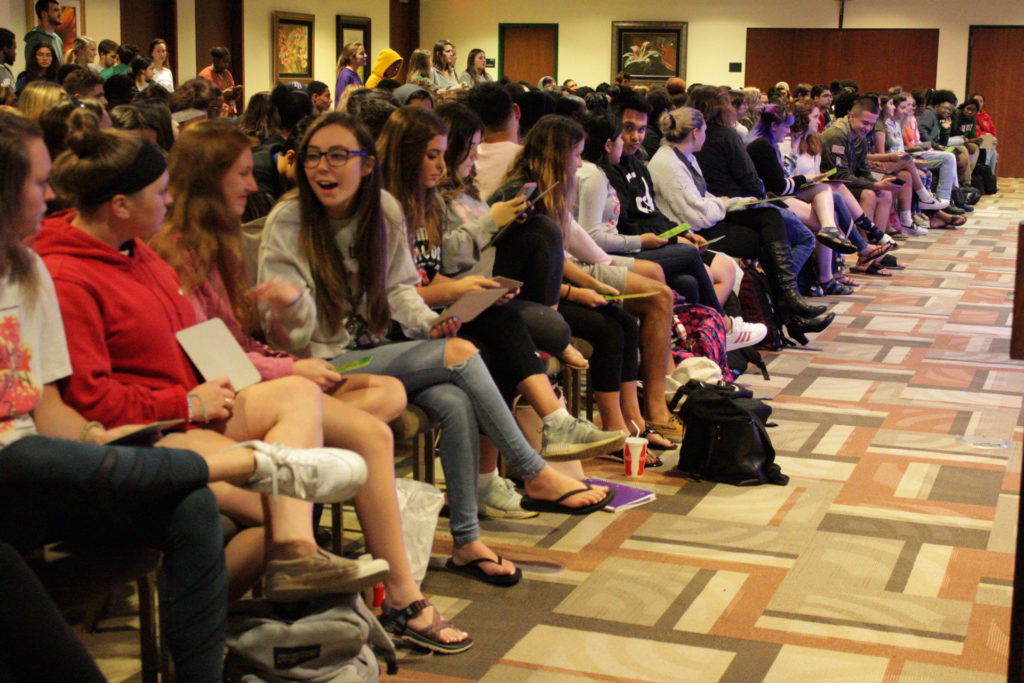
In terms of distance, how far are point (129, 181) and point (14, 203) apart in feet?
1.01

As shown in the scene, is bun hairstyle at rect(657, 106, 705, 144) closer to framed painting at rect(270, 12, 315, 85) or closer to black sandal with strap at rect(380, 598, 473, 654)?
black sandal with strap at rect(380, 598, 473, 654)

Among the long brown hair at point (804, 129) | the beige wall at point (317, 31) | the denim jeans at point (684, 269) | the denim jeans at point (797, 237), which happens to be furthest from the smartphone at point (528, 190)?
the beige wall at point (317, 31)

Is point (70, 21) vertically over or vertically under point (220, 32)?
under

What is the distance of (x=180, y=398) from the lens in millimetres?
2330

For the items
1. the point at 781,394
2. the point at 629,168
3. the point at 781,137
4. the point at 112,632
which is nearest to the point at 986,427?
the point at 781,394

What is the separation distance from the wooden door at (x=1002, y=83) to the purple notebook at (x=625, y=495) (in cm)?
1659

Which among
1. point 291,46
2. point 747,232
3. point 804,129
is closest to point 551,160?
point 747,232

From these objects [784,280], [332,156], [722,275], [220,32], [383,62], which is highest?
[220,32]

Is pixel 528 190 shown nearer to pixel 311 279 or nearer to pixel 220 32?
pixel 311 279

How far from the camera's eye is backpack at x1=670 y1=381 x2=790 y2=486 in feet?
13.0

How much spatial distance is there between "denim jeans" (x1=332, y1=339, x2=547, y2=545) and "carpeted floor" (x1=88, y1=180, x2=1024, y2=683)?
0.73 ft

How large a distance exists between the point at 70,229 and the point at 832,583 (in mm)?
A: 2057

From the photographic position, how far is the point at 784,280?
6.24 meters

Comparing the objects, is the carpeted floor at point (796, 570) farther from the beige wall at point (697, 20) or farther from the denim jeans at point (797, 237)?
the beige wall at point (697, 20)
